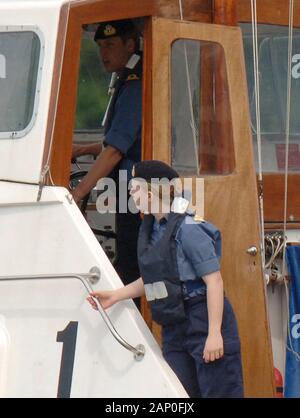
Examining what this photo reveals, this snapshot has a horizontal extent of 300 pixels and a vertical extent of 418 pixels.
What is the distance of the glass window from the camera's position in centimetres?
607

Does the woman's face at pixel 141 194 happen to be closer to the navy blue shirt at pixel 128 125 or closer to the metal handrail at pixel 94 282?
the metal handrail at pixel 94 282

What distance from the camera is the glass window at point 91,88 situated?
607 cm

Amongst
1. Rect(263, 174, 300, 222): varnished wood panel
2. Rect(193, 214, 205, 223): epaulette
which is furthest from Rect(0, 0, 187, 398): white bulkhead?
Rect(263, 174, 300, 222): varnished wood panel

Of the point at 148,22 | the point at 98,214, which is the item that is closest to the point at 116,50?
the point at 148,22

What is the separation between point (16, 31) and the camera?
4.90 m

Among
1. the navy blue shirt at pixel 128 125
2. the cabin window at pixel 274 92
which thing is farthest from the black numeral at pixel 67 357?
the cabin window at pixel 274 92

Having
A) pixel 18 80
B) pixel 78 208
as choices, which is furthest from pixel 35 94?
pixel 78 208

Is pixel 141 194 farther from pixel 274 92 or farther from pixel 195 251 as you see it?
pixel 274 92

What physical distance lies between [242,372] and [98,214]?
160 centimetres

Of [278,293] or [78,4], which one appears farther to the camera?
[278,293]

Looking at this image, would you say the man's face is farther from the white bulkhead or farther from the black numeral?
the black numeral

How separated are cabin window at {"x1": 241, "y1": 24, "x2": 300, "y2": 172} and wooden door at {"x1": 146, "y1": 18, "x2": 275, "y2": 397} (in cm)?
76

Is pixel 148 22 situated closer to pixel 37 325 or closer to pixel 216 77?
pixel 216 77

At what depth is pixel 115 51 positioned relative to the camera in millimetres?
5438
